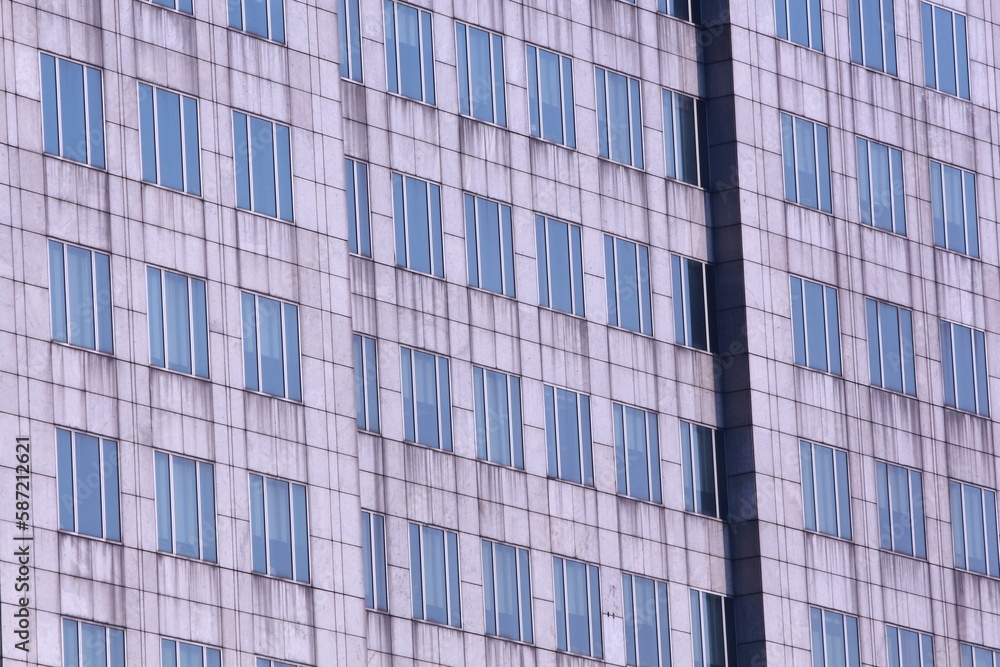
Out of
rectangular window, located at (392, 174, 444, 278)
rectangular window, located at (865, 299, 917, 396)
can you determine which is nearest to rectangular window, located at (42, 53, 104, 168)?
rectangular window, located at (392, 174, 444, 278)

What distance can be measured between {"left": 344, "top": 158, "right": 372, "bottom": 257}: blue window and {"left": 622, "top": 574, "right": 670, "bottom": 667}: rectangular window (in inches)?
448

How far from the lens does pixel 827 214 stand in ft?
293

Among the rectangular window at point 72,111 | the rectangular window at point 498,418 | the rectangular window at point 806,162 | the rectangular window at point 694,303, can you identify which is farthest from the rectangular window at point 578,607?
the rectangular window at point 72,111

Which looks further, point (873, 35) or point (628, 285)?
point (873, 35)

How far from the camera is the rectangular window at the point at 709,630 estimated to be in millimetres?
Answer: 83500

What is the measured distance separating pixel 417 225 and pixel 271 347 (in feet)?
21.5

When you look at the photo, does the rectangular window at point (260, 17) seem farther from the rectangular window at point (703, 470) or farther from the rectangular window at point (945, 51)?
the rectangular window at point (945, 51)

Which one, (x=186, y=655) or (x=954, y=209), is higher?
(x=954, y=209)

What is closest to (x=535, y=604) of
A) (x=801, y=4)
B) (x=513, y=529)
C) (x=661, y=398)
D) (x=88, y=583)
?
(x=513, y=529)

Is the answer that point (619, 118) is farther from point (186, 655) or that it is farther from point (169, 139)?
point (186, 655)

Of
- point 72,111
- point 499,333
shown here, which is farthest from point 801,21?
point 72,111

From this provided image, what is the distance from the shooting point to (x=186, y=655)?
69.9 meters

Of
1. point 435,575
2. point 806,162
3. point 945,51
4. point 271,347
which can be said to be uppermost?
point 945,51

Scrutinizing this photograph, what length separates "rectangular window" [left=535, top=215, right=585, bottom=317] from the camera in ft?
268
